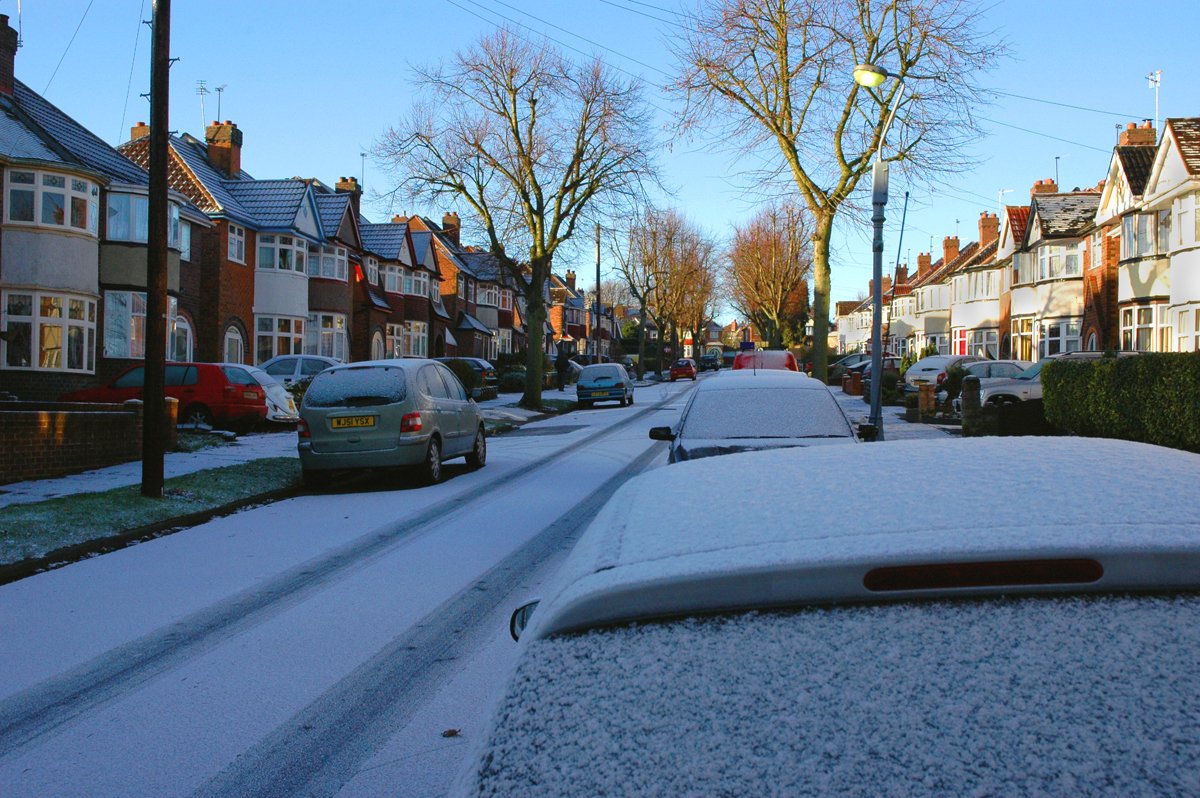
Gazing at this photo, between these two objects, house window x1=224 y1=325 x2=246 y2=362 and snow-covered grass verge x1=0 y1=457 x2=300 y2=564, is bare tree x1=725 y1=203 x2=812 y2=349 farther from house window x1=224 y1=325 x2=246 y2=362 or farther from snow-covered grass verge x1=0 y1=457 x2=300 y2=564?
snow-covered grass verge x1=0 y1=457 x2=300 y2=564

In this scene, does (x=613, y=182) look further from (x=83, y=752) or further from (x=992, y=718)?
(x=992, y=718)

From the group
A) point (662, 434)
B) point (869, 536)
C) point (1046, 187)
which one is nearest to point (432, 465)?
point (662, 434)

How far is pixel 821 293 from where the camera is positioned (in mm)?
29391

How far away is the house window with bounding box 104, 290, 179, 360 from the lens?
2862 cm

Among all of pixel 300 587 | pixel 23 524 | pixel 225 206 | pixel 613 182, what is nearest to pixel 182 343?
pixel 225 206

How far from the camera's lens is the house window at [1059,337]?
45.2 metres

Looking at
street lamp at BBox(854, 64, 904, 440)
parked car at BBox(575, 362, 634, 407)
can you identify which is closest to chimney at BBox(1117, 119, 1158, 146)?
parked car at BBox(575, 362, 634, 407)

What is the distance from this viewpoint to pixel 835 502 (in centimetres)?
191

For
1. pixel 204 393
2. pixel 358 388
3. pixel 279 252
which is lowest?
pixel 204 393

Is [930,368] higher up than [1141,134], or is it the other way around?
[1141,134]

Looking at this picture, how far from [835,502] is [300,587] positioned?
619 cm

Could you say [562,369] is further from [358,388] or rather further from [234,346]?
[358,388]

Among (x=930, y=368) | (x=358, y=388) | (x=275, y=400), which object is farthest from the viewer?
(x=930, y=368)

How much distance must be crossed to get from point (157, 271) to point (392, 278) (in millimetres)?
42460
